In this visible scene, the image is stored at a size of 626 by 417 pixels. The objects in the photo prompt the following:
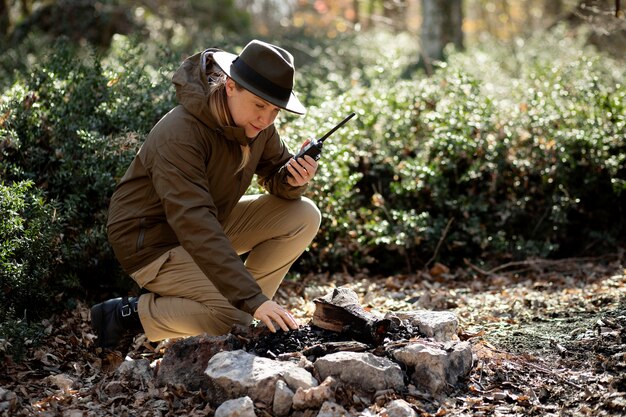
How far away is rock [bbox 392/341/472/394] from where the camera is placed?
3.43 m

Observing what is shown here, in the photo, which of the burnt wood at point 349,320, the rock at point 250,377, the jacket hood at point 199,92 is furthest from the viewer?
the jacket hood at point 199,92

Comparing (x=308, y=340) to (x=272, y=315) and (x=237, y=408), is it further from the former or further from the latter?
(x=237, y=408)

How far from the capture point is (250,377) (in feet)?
10.8

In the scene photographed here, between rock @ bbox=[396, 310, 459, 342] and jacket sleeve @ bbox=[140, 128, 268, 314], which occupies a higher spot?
jacket sleeve @ bbox=[140, 128, 268, 314]

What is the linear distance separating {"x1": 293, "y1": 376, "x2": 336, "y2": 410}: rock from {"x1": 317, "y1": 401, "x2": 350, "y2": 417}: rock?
0.04 m

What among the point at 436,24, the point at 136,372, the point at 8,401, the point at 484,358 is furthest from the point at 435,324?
the point at 436,24

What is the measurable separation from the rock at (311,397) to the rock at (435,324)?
79 centimetres

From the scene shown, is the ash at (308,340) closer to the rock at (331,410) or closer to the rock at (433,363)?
the rock at (433,363)

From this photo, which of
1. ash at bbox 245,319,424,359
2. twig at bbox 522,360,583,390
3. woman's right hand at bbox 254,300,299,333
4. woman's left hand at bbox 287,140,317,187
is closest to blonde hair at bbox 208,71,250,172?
woman's left hand at bbox 287,140,317,187

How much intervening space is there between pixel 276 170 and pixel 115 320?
1236 millimetres

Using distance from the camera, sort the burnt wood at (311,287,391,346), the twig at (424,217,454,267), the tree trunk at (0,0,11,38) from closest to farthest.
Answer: the burnt wood at (311,287,391,346), the twig at (424,217,454,267), the tree trunk at (0,0,11,38)

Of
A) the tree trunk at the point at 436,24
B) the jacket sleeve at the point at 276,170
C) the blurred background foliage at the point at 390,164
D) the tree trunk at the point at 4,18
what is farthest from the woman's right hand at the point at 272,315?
the tree trunk at the point at 4,18

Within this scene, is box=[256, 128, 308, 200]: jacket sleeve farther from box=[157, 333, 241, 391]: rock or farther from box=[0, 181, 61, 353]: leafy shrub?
box=[0, 181, 61, 353]: leafy shrub

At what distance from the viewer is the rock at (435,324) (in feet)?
12.5
